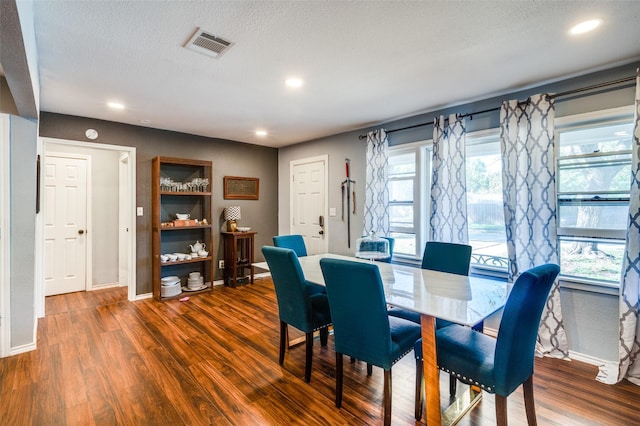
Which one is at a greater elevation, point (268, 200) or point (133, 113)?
point (133, 113)

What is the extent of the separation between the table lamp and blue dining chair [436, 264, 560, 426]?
3.95m

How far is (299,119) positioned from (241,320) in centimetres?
257

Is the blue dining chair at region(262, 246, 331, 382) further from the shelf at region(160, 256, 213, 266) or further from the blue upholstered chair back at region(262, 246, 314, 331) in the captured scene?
the shelf at region(160, 256, 213, 266)

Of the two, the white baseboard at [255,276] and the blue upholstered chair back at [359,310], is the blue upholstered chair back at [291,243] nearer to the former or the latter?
the blue upholstered chair back at [359,310]

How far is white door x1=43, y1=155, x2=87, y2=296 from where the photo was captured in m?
4.43

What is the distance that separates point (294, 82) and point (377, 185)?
1.85m

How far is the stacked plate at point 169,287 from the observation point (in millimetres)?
4301

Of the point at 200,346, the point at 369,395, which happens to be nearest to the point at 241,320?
the point at 200,346

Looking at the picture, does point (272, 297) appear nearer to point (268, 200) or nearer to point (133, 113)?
point (268, 200)

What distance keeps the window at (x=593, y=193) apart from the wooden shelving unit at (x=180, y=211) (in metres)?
4.33

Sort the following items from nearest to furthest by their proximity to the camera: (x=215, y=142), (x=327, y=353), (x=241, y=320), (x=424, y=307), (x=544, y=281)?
(x=544, y=281), (x=424, y=307), (x=327, y=353), (x=241, y=320), (x=215, y=142)

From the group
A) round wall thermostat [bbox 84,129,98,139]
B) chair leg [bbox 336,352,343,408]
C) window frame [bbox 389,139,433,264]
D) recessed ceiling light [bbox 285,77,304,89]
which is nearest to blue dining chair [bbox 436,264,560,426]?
chair leg [bbox 336,352,343,408]

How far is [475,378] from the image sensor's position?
1.60 metres

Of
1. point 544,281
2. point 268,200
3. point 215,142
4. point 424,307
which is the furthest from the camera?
point 268,200
